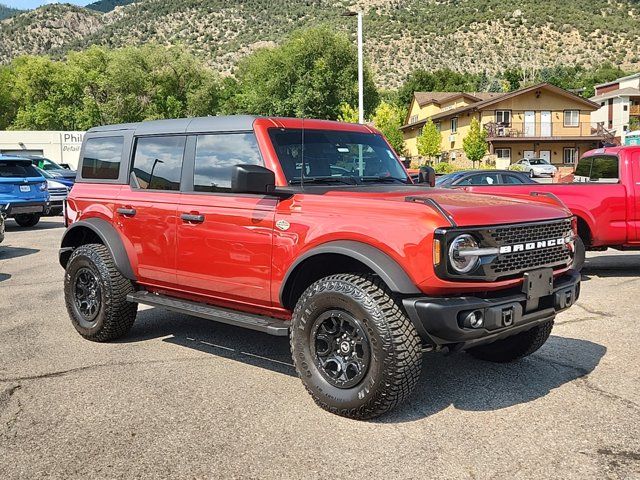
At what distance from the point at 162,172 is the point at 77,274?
4.65 feet

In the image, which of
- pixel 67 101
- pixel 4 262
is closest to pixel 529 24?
pixel 67 101

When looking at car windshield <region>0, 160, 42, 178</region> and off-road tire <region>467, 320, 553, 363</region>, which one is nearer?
off-road tire <region>467, 320, 553, 363</region>

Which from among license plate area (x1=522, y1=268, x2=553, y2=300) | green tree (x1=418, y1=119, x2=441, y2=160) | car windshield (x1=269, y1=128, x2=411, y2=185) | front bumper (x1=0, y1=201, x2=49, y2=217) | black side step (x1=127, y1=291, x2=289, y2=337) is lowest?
black side step (x1=127, y1=291, x2=289, y2=337)

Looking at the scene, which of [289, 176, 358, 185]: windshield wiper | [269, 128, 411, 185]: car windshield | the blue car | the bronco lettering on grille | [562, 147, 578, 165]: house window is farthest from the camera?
[562, 147, 578, 165]: house window

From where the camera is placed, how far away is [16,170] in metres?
16.2

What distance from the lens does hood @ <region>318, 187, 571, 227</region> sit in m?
3.94

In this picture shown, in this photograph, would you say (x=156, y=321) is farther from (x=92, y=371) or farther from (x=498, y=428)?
(x=498, y=428)

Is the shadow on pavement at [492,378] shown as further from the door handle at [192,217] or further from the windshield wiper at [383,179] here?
the door handle at [192,217]

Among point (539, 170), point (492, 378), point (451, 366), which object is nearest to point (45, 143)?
point (539, 170)

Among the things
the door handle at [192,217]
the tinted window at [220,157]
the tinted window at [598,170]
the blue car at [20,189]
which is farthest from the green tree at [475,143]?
the door handle at [192,217]

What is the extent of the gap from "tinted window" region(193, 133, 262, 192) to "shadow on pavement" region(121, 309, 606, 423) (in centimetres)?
154

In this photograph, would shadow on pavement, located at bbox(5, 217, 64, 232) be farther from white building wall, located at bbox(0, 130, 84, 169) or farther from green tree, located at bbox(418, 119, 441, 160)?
green tree, located at bbox(418, 119, 441, 160)

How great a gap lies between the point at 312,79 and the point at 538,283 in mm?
57460

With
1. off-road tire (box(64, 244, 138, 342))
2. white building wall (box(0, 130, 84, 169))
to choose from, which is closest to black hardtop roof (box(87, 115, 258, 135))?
off-road tire (box(64, 244, 138, 342))
